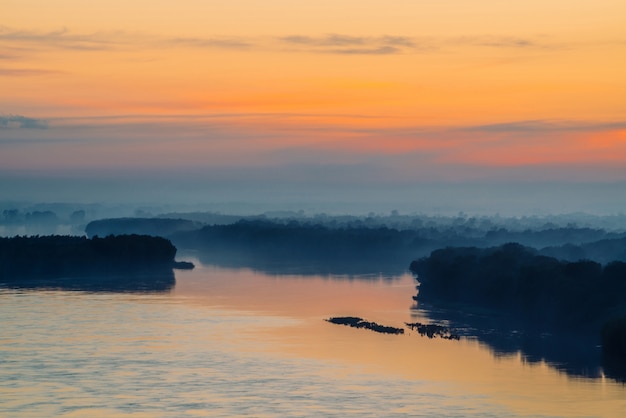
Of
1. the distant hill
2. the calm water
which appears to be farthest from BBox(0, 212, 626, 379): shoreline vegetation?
the distant hill

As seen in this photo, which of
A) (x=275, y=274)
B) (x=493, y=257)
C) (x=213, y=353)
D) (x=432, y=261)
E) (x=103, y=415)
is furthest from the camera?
(x=275, y=274)

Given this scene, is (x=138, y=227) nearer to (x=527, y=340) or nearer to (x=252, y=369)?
(x=527, y=340)

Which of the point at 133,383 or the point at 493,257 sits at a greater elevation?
the point at 493,257

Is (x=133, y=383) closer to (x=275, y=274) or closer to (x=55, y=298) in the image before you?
(x=55, y=298)

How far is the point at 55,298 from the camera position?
57.5m

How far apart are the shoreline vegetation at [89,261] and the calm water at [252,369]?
17897 mm

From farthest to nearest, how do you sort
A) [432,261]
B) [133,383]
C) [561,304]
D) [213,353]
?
[432,261], [561,304], [213,353], [133,383]

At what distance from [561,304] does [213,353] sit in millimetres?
17068

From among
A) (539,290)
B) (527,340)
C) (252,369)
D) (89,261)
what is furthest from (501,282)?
(89,261)

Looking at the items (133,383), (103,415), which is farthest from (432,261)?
(103,415)

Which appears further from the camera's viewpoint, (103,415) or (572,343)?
(572,343)

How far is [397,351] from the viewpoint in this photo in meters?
39.2

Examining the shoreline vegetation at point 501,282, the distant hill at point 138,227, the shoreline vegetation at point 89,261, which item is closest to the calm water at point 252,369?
the shoreline vegetation at point 501,282

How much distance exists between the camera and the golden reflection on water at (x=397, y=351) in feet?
103
